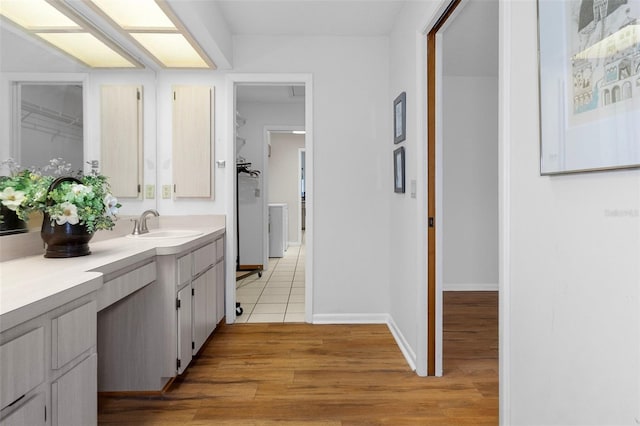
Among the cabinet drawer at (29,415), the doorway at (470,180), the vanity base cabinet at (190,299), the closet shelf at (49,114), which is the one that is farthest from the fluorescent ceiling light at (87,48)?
the doorway at (470,180)

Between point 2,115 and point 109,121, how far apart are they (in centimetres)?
91

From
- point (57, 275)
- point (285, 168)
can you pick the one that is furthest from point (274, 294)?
point (285, 168)

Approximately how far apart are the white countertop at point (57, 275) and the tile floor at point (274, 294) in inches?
56.1

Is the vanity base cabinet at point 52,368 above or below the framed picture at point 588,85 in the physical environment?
below

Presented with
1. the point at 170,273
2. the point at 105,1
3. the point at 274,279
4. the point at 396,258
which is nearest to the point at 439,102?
the point at 396,258

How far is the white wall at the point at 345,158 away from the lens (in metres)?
3.06

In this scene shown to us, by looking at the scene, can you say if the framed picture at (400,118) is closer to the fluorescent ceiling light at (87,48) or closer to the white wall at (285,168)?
the fluorescent ceiling light at (87,48)

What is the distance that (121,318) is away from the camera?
6.40 feet

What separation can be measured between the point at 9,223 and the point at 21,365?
3.04 ft

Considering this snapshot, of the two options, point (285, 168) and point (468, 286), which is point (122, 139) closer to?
point (468, 286)

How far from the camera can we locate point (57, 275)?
4.13ft

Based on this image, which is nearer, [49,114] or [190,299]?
[49,114]

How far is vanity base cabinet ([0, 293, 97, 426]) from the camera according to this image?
2.97ft

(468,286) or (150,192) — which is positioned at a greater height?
(150,192)
